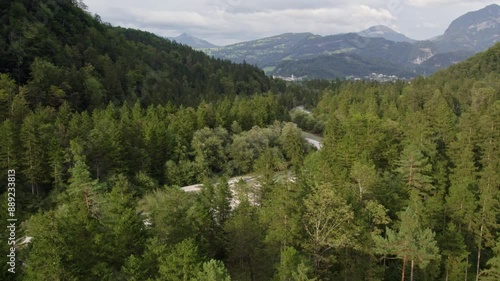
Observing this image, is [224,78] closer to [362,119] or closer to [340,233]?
[362,119]

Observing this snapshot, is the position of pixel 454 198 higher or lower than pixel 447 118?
lower

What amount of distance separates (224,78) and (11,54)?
100m

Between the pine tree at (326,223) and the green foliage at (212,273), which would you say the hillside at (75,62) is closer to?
the pine tree at (326,223)

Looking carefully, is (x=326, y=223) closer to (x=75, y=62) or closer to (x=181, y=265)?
(x=181, y=265)

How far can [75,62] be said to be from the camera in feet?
355

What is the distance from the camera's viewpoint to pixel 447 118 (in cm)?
7356

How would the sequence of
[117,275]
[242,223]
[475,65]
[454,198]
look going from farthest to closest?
1. [475,65]
2. [454,198]
3. [242,223]
4. [117,275]

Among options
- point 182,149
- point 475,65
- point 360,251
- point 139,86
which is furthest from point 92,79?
point 475,65

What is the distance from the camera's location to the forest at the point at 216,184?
98.9 feet

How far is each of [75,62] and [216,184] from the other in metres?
76.1

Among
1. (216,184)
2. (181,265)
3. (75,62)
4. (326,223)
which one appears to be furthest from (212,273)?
(75,62)

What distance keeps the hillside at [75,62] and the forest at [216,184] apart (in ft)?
1.69

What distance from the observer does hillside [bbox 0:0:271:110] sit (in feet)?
294

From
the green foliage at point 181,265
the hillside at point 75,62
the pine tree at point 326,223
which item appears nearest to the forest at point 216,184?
the green foliage at point 181,265
